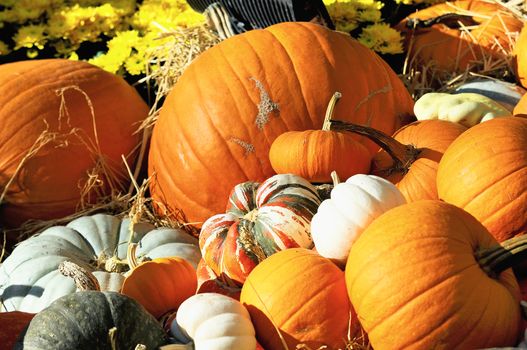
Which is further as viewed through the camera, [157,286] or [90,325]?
[157,286]

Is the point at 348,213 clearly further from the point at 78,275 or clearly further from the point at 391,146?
the point at 78,275

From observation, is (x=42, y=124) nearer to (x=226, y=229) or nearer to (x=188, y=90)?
(x=188, y=90)

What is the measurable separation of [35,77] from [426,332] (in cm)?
269

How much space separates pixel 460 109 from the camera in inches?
128

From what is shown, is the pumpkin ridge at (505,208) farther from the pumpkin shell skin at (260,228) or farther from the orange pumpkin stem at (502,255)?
the pumpkin shell skin at (260,228)

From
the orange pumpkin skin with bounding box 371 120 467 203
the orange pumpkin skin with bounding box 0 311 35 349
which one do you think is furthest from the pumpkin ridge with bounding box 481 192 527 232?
the orange pumpkin skin with bounding box 0 311 35 349

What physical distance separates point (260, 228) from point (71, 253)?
96 cm

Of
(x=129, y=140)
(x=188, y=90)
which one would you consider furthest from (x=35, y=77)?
(x=188, y=90)

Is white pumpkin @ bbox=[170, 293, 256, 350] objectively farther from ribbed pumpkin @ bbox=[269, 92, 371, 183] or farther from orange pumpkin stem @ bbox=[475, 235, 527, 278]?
ribbed pumpkin @ bbox=[269, 92, 371, 183]

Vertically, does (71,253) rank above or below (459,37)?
below

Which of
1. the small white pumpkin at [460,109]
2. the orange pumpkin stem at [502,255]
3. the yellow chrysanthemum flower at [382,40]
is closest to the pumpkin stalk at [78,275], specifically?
the orange pumpkin stem at [502,255]

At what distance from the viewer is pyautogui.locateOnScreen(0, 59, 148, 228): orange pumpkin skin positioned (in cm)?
369

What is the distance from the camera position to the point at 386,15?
520 centimetres

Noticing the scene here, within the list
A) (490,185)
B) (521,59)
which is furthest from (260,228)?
(521,59)
